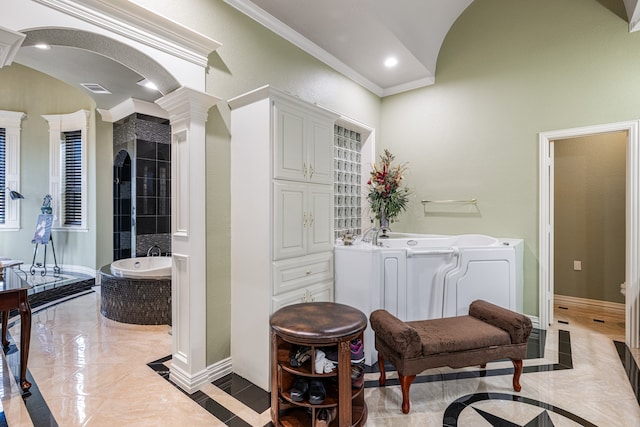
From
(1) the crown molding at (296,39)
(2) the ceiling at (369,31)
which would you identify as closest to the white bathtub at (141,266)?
(1) the crown molding at (296,39)

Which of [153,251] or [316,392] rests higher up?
[153,251]

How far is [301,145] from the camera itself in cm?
252

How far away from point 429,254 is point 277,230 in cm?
142

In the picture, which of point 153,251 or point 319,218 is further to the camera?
point 153,251

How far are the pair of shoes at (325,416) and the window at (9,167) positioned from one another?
677 centimetres

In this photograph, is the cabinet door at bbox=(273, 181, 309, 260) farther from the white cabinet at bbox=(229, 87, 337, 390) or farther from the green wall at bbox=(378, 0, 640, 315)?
the green wall at bbox=(378, 0, 640, 315)

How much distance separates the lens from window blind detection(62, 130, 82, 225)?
562 centimetres

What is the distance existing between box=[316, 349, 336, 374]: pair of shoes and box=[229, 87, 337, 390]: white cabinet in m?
0.59

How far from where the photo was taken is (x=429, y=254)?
283 cm

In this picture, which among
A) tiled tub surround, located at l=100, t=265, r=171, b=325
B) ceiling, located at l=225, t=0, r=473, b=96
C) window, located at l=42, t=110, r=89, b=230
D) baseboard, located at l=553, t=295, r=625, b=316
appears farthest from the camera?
window, located at l=42, t=110, r=89, b=230

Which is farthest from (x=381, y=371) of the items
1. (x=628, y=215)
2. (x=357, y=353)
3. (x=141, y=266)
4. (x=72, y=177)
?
(x=72, y=177)

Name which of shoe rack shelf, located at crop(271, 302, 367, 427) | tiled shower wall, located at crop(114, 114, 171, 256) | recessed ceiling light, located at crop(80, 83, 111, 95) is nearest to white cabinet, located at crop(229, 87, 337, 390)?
shoe rack shelf, located at crop(271, 302, 367, 427)

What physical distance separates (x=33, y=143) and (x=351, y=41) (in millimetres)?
6112

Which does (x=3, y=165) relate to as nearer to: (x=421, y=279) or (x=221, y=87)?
(x=221, y=87)
